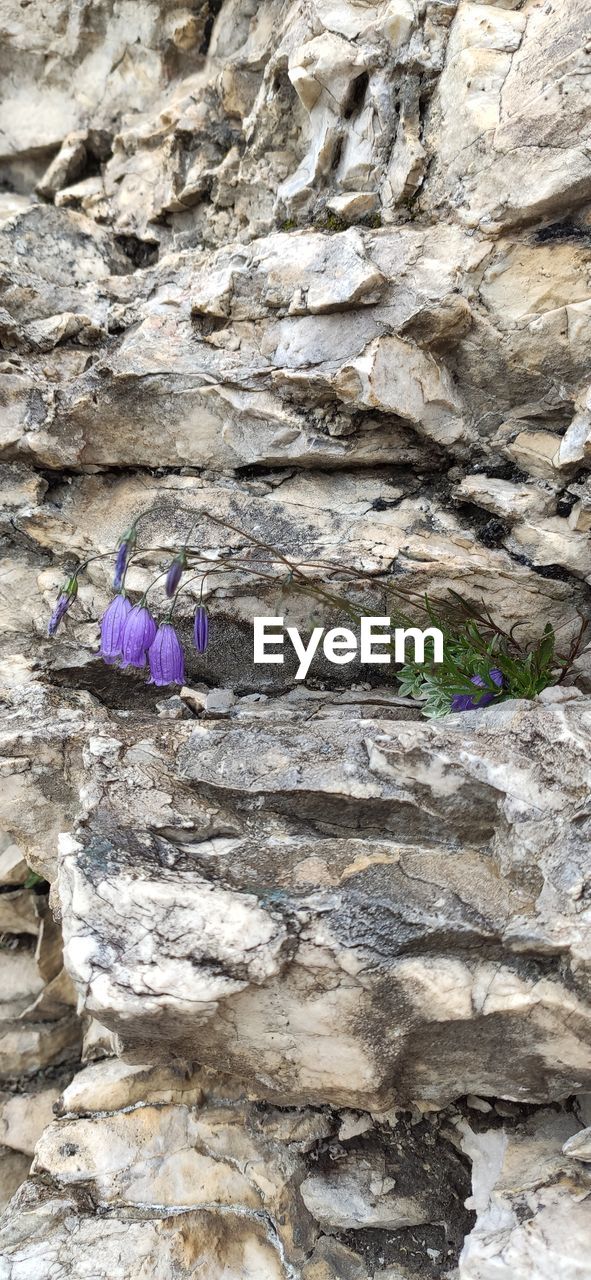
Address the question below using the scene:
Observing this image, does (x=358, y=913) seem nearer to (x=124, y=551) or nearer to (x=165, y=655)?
(x=165, y=655)

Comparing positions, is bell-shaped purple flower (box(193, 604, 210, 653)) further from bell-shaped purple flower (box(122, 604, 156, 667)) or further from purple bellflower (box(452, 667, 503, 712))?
purple bellflower (box(452, 667, 503, 712))

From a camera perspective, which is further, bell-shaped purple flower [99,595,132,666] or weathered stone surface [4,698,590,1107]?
bell-shaped purple flower [99,595,132,666]

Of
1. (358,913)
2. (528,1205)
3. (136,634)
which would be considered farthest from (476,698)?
(528,1205)

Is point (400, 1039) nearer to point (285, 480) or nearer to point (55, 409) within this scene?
point (285, 480)

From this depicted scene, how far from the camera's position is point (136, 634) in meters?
3.01

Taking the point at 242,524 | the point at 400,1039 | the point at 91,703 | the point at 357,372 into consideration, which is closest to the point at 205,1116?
the point at 400,1039

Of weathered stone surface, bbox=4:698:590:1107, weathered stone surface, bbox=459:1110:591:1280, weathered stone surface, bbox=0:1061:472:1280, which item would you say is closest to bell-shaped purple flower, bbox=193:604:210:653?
weathered stone surface, bbox=4:698:590:1107

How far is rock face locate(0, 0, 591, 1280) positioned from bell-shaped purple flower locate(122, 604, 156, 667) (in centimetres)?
32

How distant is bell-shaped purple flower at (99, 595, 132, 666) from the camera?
9.91 feet

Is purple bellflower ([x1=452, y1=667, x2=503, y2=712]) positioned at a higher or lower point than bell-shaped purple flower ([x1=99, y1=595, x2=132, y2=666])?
lower

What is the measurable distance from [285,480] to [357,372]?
0.62 m

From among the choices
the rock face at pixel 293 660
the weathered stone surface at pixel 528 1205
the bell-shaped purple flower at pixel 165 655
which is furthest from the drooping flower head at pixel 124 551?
the weathered stone surface at pixel 528 1205

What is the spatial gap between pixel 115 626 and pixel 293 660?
0.90m

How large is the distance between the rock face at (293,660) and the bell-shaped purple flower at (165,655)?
0.70 ft
